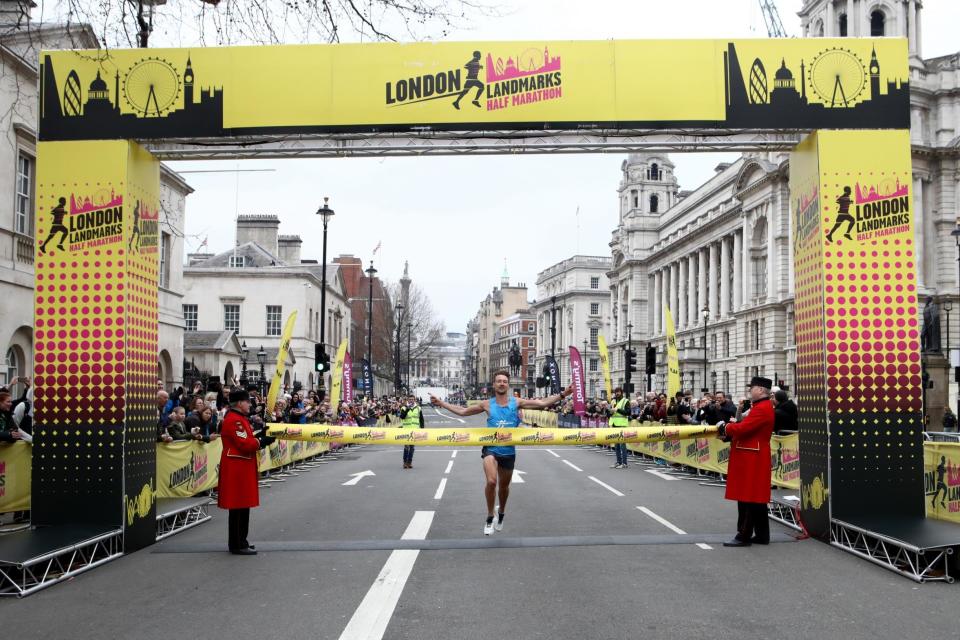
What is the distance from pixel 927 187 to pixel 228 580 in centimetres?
6984

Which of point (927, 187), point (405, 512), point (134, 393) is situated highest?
point (927, 187)

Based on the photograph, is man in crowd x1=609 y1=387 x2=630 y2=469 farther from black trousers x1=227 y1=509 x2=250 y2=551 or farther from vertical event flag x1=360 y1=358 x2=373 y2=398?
vertical event flag x1=360 y1=358 x2=373 y2=398

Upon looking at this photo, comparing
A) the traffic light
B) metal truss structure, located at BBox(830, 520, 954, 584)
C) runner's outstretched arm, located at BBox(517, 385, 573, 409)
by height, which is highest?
the traffic light

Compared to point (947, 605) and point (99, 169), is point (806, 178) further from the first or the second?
point (99, 169)

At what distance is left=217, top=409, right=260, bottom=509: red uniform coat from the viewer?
9.66 meters

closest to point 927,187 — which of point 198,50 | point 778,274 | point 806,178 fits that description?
point 778,274

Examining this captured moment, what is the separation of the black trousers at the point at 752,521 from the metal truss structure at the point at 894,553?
2.50ft

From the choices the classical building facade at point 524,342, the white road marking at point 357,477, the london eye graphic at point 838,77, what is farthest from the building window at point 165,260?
the classical building facade at point 524,342

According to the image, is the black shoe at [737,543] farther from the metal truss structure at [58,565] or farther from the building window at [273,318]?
the building window at [273,318]

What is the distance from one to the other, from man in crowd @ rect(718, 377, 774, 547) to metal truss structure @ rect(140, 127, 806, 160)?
3.00m

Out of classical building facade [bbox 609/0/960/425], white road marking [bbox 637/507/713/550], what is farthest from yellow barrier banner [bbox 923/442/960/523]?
classical building facade [bbox 609/0/960/425]

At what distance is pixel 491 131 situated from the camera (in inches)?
406

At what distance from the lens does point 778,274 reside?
71188 mm

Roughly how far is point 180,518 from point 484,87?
292 inches
